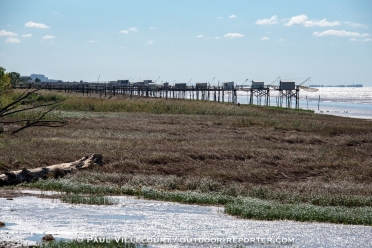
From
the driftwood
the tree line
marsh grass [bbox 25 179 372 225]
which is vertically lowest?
marsh grass [bbox 25 179 372 225]

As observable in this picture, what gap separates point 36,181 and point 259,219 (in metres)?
9.11

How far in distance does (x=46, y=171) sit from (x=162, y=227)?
8.87 m

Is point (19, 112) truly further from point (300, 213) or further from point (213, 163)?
point (300, 213)

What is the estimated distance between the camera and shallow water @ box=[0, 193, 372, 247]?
1159 centimetres

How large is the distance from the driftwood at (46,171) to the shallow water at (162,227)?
323 centimetres

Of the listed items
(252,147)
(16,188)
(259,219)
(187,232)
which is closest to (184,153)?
(252,147)

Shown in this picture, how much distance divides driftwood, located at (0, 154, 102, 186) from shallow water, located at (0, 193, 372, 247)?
323cm

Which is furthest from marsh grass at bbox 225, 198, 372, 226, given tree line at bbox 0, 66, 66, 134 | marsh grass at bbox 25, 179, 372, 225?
tree line at bbox 0, 66, 66, 134

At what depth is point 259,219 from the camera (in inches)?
561

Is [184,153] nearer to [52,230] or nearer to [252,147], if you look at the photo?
[252,147]

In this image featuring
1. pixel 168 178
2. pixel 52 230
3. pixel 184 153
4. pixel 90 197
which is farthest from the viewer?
pixel 184 153

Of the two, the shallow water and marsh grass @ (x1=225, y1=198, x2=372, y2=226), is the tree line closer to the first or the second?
the shallow water

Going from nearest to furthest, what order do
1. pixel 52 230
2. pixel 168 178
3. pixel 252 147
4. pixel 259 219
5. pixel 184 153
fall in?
pixel 52 230
pixel 259 219
pixel 168 178
pixel 184 153
pixel 252 147

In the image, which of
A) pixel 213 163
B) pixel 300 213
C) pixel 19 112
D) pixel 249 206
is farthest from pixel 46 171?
pixel 19 112
